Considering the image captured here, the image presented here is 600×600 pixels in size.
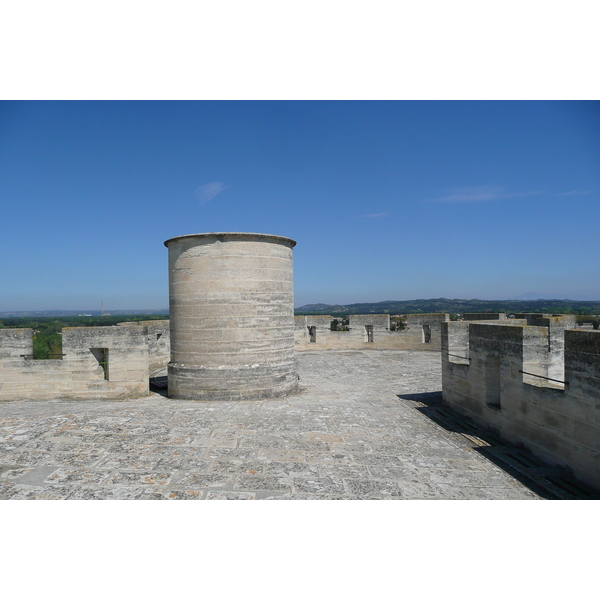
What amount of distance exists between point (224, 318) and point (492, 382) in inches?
200

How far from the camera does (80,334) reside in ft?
26.2

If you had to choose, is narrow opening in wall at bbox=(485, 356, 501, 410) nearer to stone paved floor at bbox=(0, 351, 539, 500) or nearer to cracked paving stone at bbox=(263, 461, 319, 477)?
stone paved floor at bbox=(0, 351, 539, 500)

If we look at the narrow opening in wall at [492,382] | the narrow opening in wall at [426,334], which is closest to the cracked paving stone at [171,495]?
the narrow opening in wall at [492,382]

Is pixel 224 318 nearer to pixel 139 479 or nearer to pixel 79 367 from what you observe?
pixel 79 367

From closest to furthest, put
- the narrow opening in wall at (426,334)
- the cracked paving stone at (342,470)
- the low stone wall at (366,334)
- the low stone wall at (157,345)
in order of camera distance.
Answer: the cracked paving stone at (342,470)
the low stone wall at (157,345)
the low stone wall at (366,334)
the narrow opening in wall at (426,334)

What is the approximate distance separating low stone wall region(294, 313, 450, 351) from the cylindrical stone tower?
286 inches

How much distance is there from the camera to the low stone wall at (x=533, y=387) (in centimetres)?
409

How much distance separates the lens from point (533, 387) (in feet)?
16.2

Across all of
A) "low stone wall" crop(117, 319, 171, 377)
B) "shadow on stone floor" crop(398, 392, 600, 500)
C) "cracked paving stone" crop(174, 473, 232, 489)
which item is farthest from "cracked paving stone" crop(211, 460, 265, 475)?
"low stone wall" crop(117, 319, 171, 377)

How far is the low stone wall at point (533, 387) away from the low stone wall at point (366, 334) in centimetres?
808

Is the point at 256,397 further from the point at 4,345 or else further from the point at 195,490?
the point at 4,345

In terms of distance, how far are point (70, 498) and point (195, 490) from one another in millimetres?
1141

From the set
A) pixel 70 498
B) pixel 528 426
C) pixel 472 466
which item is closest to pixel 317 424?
pixel 472 466

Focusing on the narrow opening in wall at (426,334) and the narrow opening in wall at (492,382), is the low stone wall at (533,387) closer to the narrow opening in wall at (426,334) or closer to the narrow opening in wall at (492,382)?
the narrow opening in wall at (492,382)
